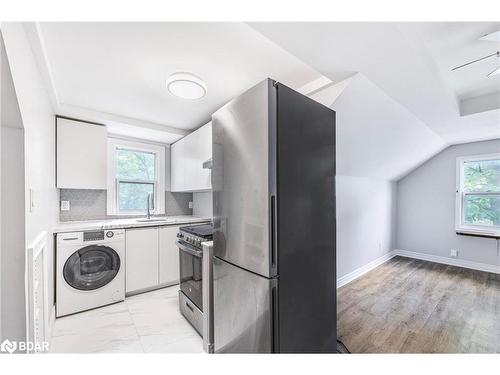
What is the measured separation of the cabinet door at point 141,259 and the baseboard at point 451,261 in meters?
4.61

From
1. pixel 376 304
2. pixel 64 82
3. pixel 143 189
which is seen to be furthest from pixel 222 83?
pixel 376 304

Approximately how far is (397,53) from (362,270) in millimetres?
3129

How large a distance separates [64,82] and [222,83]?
1.47m

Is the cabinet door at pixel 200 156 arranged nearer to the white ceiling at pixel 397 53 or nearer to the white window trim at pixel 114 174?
the white window trim at pixel 114 174

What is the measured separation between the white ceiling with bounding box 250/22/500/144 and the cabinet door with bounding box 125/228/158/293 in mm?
2573

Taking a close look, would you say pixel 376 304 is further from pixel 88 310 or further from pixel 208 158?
pixel 88 310

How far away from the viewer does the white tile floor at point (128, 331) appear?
5.79 feet

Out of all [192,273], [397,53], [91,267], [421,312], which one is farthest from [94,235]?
[421,312]

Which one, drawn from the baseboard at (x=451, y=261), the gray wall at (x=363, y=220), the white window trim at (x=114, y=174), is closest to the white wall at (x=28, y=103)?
the white window trim at (x=114, y=174)

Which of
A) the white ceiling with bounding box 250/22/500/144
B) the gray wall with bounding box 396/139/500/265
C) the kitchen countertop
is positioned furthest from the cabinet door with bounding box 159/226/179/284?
the gray wall with bounding box 396/139/500/265

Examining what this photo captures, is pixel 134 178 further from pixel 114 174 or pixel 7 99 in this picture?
pixel 7 99

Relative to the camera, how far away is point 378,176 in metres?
3.73

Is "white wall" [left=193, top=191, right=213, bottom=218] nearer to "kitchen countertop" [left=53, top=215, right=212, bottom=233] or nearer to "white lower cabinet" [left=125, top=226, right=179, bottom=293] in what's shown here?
"kitchen countertop" [left=53, top=215, right=212, bottom=233]

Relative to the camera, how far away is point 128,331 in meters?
1.99
